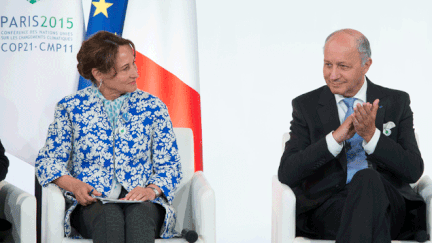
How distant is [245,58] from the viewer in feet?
13.3

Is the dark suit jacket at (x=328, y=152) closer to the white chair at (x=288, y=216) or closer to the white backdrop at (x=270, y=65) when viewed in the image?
the white chair at (x=288, y=216)

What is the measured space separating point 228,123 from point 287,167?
1745mm

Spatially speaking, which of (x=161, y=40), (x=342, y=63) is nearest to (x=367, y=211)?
(x=342, y=63)

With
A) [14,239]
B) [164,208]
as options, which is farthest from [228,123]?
[14,239]

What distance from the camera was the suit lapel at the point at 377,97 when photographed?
2424 mm

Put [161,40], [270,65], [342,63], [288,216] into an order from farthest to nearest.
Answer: [270,65]
[161,40]
[342,63]
[288,216]

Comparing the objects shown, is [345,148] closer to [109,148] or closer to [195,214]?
[195,214]

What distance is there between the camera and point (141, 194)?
236cm

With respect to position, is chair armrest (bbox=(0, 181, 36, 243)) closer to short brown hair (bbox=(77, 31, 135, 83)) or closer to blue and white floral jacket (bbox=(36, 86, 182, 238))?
blue and white floral jacket (bbox=(36, 86, 182, 238))

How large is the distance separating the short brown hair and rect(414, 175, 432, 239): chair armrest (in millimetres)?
1523

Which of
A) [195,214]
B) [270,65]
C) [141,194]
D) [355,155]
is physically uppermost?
[270,65]

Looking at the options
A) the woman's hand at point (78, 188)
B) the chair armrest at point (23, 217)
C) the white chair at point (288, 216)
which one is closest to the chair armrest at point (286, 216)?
the white chair at point (288, 216)

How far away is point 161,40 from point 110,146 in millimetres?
1037

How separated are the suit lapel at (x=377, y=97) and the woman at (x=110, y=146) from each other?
0.92 metres
